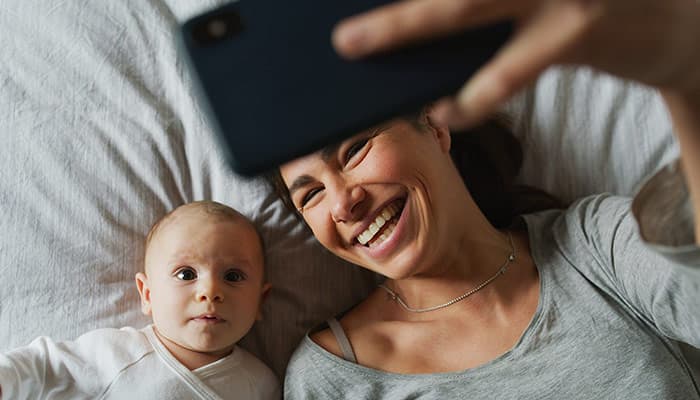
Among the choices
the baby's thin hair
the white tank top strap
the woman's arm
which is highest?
the woman's arm

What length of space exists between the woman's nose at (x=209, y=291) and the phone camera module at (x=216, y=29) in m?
0.63

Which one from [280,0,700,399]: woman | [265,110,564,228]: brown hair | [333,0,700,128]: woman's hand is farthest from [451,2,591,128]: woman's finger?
[265,110,564,228]: brown hair

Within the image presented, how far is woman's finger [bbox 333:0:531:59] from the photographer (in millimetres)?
505

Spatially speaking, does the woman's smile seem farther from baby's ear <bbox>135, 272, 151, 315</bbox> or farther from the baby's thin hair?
baby's ear <bbox>135, 272, 151, 315</bbox>

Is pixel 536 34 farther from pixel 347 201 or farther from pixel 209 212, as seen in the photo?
pixel 209 212

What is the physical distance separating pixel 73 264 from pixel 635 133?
3.54ft

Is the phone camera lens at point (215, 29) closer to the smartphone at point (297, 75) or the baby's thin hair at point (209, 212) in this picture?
the smartphone at point (297, 75)

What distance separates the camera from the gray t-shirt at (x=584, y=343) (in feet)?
3.50

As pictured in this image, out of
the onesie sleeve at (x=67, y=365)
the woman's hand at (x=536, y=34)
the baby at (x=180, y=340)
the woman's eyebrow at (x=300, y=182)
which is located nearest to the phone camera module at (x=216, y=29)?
the woman's hand at (x=536, y=34)

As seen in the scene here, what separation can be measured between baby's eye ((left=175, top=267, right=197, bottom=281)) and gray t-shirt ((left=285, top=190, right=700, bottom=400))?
0.25 meters

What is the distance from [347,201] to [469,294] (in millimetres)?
298

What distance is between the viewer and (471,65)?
614mm

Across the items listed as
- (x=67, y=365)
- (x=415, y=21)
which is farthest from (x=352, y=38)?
(x=67, y=365)

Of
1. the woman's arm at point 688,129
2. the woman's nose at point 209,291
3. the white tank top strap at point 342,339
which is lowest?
the white tank top strap at point 342,339
